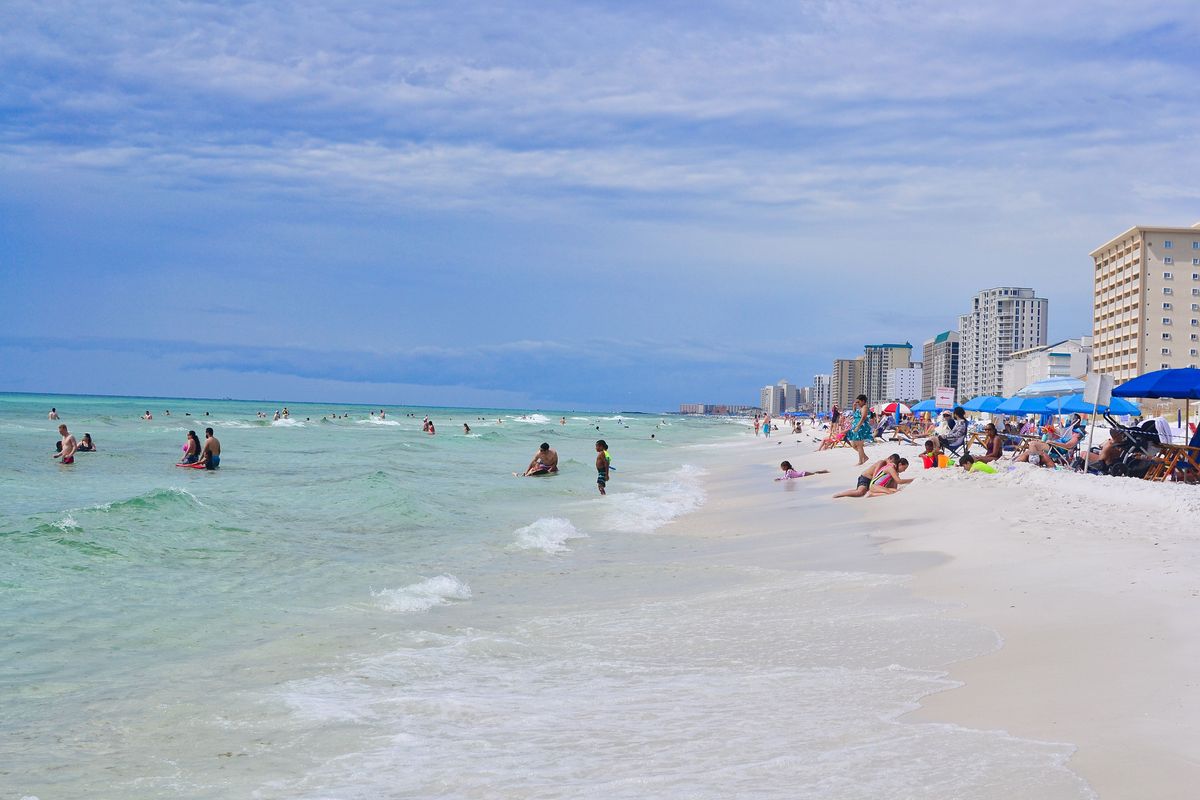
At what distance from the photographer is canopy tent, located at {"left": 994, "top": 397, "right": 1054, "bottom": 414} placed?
87.0ft

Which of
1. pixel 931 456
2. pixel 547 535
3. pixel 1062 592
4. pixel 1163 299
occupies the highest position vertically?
pixel 1163 299

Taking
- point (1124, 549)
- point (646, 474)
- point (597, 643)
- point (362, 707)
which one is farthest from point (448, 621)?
point (646, 474)

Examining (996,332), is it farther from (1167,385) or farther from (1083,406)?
(1167,385)

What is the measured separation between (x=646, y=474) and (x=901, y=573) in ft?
61.3

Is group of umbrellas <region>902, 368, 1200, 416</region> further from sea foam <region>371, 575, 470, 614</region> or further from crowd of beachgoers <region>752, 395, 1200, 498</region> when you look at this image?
sea foam <region>371, 575, 470, 614</region>

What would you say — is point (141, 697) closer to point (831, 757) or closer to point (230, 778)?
point (230, 778)

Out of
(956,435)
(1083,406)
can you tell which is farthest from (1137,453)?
(1083,406)

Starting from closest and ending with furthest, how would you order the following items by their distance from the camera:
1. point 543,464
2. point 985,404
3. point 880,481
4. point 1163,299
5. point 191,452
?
1. point 880,481
2. point 543,464
3. point 191,452
4. point 985,404
5. point 1163,299

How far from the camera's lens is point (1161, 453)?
15.0m

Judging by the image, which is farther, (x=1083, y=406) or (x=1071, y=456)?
(x=1083, y=406)

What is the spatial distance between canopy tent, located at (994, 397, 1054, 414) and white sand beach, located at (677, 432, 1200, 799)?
1197 centimetres

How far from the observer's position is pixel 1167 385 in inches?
577

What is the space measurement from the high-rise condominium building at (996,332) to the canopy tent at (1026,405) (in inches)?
5464

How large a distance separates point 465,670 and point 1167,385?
43.3 feet
